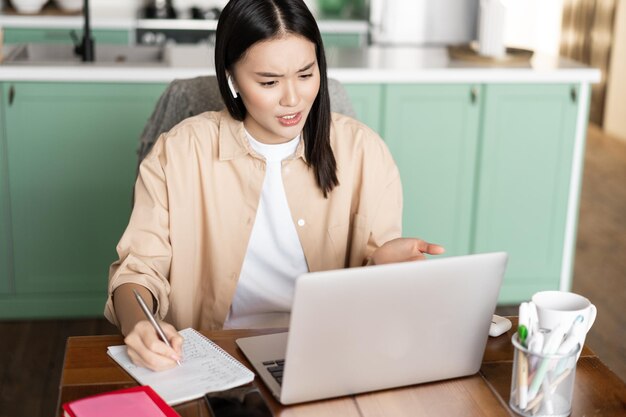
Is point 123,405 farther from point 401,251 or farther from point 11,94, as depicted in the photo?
point 11,94

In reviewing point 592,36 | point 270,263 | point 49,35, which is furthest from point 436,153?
point 592,36

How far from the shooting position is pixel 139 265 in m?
1.66

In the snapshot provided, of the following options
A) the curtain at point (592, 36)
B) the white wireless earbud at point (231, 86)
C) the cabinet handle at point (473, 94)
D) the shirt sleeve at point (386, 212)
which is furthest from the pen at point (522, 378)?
the curtain at point (592, 36)

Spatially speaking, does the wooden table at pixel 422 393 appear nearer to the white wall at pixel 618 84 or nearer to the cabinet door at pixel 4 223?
the cabinet door at pixel 4 223

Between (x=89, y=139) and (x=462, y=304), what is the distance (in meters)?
2.08

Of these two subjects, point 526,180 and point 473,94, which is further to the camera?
point 526,180

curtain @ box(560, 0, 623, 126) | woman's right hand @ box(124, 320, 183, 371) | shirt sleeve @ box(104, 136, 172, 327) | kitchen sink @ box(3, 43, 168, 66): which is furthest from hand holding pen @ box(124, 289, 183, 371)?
curtain @ box(560, 0, 623, 126)

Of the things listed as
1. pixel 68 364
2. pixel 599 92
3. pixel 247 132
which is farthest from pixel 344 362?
pixel 599 92

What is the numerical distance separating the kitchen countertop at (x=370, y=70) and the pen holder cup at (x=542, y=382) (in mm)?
1993

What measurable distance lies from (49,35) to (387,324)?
3.68 m

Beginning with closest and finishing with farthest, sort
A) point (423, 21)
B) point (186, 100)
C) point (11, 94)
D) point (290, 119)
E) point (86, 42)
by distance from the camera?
point (290, 119) < point (186, 100) < point (11, 94) < point (86, 42) < point (423, 21)

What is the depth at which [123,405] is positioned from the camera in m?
1.24

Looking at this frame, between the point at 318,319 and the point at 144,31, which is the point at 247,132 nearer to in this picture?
the point at 318,319

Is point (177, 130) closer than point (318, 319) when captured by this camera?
No
